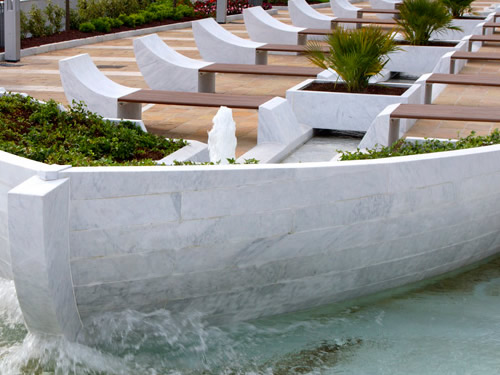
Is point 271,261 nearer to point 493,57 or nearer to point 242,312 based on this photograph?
point 242,312

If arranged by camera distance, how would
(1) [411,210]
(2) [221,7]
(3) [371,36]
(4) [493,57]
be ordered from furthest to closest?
(2) [221,7], (4) [493,57], (3) [371,36], (1) [411,210]

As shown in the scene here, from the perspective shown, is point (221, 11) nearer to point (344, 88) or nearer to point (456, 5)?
point (456, 5)

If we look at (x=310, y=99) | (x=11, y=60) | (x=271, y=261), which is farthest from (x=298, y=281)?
(x=11, y=60)

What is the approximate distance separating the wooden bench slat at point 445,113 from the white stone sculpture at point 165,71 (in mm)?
3915

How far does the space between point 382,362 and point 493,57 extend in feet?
30.4

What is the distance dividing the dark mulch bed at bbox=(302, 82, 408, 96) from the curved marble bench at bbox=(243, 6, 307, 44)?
22.0ft

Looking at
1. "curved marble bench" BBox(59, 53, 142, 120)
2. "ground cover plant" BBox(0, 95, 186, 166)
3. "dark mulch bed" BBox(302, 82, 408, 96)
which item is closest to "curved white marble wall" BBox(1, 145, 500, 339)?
"ground cover plant" BBox(0, 95, 186, 166)

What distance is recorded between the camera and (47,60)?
51.7 feet

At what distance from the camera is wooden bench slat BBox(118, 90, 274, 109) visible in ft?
29.7

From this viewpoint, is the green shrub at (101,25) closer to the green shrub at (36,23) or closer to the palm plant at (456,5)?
the green shrub at (36,23)

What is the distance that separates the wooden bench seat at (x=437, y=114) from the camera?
27.8 ft

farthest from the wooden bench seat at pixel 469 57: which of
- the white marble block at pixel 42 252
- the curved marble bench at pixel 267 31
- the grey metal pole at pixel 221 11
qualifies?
the grey metal pole at pixel 221 11

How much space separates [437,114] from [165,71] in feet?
15.8

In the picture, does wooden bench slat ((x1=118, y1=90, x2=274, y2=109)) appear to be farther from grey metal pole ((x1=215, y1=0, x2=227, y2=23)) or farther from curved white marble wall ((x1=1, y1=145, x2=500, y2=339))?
grey metal pole ((x1=215, y1=0, x2=227, y2=23))
